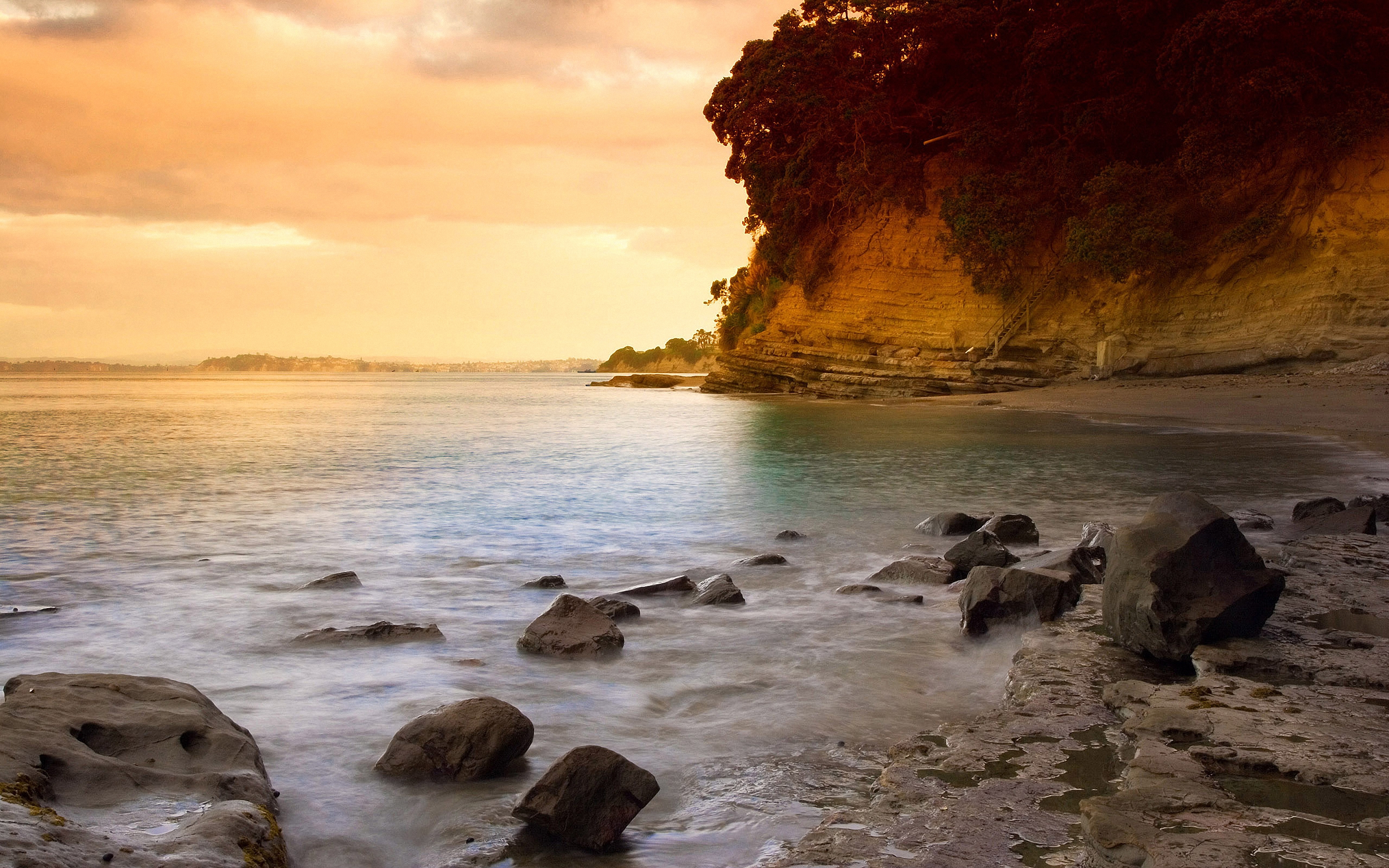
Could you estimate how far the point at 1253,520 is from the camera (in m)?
8.64

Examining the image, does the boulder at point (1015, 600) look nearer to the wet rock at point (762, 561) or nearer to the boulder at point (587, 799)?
the wet rock at point (762, 561)

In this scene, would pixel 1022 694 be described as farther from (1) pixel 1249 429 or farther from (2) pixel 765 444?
(1) pixel 1249 429

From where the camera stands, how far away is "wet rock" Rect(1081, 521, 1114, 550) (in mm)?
7219

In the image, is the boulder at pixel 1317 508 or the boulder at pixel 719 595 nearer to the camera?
the boulder at pixel 719 595

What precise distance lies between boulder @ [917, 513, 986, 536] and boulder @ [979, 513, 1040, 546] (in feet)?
1.85

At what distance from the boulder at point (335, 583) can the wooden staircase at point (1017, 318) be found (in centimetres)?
2966

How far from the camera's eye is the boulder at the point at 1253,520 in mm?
8406

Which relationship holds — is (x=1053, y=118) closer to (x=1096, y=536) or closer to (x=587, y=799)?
(x=1096, y=536)

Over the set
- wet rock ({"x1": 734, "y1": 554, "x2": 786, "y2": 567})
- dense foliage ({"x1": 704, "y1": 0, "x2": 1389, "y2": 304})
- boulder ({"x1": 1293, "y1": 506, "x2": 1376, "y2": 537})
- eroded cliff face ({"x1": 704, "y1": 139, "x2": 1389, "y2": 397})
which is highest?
dense foliage ({"x1": 704, "y1": 0, "x2": 1389, "y2": 304})

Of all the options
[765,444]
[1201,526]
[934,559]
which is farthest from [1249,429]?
[1201,526]

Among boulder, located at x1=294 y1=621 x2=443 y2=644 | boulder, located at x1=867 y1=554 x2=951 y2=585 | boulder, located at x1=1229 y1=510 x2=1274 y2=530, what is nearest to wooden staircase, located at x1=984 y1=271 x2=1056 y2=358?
boulder, located at x1=1229 y1=510 x2=1274 y2=530

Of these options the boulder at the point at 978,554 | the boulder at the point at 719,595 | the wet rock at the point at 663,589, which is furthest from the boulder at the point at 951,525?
the wet rock at the point at 663,589

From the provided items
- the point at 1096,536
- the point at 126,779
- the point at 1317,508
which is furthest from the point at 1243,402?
the point at 126,779

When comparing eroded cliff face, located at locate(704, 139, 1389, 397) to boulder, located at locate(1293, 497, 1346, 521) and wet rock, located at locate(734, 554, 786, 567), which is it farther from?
wet rock, located at locate(734, 554, 786, 567)
